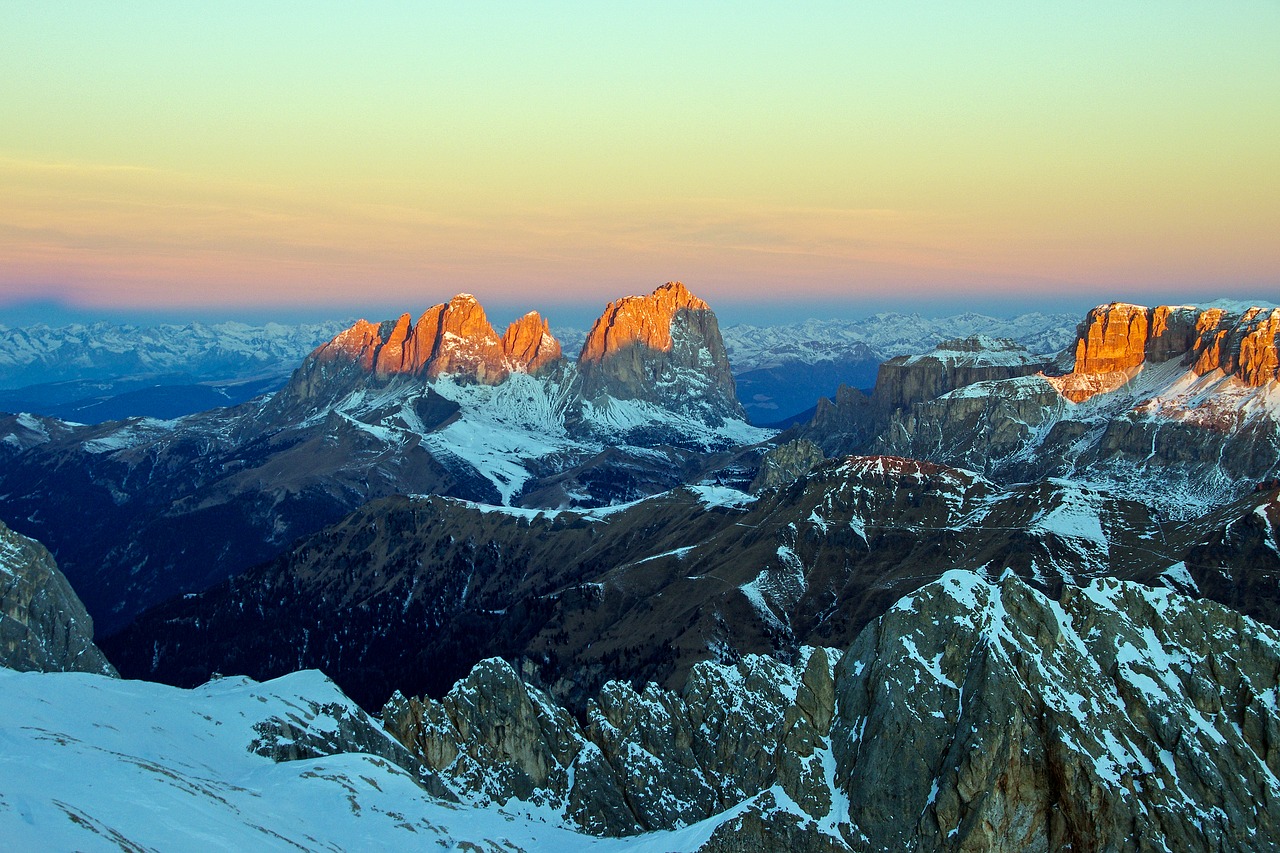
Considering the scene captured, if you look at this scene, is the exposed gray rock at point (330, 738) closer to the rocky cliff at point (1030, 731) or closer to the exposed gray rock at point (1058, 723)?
the rocky cliff at point (1030, 731)

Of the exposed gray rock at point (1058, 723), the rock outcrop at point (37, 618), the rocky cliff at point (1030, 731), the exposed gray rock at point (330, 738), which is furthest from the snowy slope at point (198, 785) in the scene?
the rock outcrop at point (37, 618)

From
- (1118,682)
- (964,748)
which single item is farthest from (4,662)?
(1118,682)

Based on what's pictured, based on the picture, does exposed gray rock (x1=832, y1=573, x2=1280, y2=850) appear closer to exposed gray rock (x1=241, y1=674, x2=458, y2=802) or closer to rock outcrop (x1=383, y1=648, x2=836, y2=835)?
rock outcrop (x1=383, y1=648, x2=836, y2=835)

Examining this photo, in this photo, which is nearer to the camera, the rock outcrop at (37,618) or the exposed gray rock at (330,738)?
the exposed gray rock at (330,738)

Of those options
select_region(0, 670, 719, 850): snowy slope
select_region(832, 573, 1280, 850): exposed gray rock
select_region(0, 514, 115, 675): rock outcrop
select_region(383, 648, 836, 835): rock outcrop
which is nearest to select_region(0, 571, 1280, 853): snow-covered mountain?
select_region(832, 573, 1280, 850): exposed gray rock

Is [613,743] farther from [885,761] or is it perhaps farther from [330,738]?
[885,761]

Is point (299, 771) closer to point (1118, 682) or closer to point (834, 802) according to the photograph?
point (834, 802)
